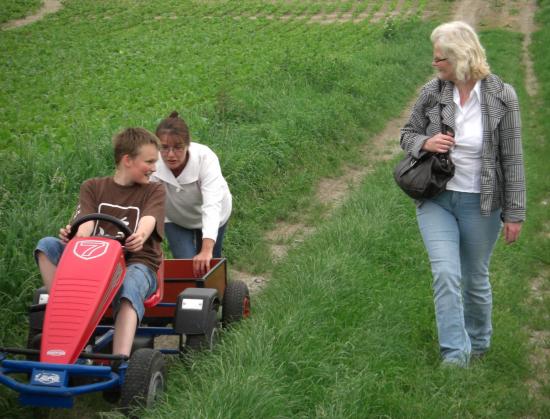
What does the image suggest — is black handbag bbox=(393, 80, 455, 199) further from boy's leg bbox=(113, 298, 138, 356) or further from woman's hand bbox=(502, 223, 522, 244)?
boy's leg bbox=(113, 298, 138, 356)

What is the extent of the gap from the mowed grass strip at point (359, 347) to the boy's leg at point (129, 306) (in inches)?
15.9

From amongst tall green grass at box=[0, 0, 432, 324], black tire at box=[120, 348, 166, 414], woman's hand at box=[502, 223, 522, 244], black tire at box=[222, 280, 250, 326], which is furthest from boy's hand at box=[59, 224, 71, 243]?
woman's hand at box=[502, 223, 522, 244]

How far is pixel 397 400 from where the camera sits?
4262mm

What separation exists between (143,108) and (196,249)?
7.78m

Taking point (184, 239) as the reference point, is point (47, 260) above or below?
above

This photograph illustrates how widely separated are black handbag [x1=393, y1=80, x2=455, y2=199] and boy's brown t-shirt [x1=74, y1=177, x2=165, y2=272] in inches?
58.5

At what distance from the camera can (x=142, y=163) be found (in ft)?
15.5

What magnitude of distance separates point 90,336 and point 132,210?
0.89 m

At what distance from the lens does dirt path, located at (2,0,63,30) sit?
3008cm

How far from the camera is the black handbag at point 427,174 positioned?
4566 mm

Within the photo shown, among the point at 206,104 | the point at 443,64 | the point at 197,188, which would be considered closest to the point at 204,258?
the point at 197,188

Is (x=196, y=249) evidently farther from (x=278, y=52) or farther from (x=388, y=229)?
(x=278, y=52)

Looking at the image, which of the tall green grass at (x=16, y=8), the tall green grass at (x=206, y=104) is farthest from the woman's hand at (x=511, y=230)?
the tall green grass at (x=16, y=8)

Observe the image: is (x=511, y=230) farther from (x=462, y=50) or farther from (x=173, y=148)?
(x=173, y=148)
